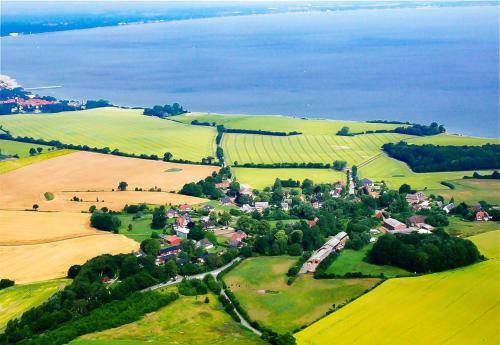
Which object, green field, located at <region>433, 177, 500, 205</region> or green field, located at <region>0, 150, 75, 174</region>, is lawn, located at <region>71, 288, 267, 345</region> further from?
green field, located at <region>0, 150, 75, 174</region>

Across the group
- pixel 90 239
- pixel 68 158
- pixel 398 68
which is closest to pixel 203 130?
pixel 68 158

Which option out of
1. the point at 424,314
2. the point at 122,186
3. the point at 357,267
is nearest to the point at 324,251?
the point at 357,267

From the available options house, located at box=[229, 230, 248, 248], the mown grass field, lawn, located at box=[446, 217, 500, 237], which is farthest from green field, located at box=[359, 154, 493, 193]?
house, located at box=[229, 230, 248, 248]

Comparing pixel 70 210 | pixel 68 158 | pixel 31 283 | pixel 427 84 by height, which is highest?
pixel 427 84

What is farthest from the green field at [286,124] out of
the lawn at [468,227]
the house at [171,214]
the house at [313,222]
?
the lawn at [468,227]

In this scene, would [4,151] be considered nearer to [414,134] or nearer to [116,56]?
[414,134]

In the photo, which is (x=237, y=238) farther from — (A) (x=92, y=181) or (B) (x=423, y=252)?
(A) (x=92, y=181)

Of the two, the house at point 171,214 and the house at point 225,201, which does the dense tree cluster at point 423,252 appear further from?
the house at point 225,201
